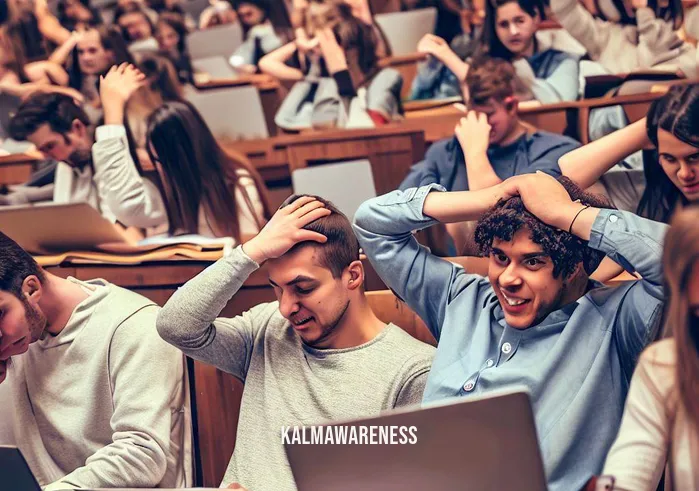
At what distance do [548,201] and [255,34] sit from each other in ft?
8.49

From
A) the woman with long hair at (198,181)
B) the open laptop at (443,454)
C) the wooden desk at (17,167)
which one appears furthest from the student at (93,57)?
the open laptop at (443,454)

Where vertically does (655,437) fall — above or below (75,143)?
below

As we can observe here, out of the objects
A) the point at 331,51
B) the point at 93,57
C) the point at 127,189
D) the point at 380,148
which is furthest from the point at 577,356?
the point at 93,57

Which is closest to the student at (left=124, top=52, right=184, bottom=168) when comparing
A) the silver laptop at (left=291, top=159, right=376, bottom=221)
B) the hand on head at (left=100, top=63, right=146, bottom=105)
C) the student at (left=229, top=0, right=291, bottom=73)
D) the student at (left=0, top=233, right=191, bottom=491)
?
the hand on head at (left=100, top=63, right=146, bottom=105)

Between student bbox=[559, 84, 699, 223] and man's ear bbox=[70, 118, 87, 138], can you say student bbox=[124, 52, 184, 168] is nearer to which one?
man's ear bbox=[70, 118, 87, 138]

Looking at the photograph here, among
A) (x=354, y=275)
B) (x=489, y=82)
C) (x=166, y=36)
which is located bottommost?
(x=354, y=275)

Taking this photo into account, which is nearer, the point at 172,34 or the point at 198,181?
the point at 198,181

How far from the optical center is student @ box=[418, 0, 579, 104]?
2299 millimetres

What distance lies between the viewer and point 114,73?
2.45 metres

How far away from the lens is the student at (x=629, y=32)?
7.41 feet

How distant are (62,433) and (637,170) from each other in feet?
Answer: 3.50

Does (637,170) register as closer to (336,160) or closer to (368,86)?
(336,160)

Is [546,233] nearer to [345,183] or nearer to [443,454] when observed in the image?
[443,454]

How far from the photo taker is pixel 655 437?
914mm
